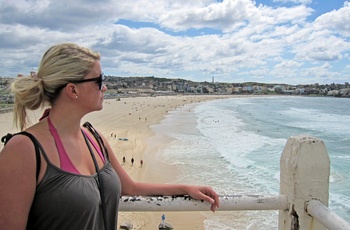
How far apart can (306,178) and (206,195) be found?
62 centimetres

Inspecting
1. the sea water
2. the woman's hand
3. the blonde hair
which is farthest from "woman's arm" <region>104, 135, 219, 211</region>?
the sea water

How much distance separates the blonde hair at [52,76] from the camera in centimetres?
156

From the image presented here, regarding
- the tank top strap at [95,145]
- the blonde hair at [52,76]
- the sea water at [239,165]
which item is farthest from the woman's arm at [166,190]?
the sea water at [239,165]

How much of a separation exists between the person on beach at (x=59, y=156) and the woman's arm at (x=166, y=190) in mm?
274

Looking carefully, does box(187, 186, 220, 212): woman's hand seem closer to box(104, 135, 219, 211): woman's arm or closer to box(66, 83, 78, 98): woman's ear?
box(104, 135, 219, 211): woman's arm

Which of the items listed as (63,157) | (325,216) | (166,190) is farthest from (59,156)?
(325,216)

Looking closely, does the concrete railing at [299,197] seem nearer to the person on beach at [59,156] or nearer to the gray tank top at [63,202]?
the person on beach at [59,156]

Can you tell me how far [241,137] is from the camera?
88.4ft

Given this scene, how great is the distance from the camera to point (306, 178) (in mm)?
2119

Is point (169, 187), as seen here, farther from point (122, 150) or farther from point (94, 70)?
point (122, 150)

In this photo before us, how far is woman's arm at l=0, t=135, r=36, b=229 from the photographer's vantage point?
1325mm

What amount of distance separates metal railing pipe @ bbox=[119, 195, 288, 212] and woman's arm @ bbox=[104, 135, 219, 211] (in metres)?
0.04

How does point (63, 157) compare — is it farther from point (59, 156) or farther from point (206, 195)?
point (206, 195)

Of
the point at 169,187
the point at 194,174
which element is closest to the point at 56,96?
the point at 169,187
